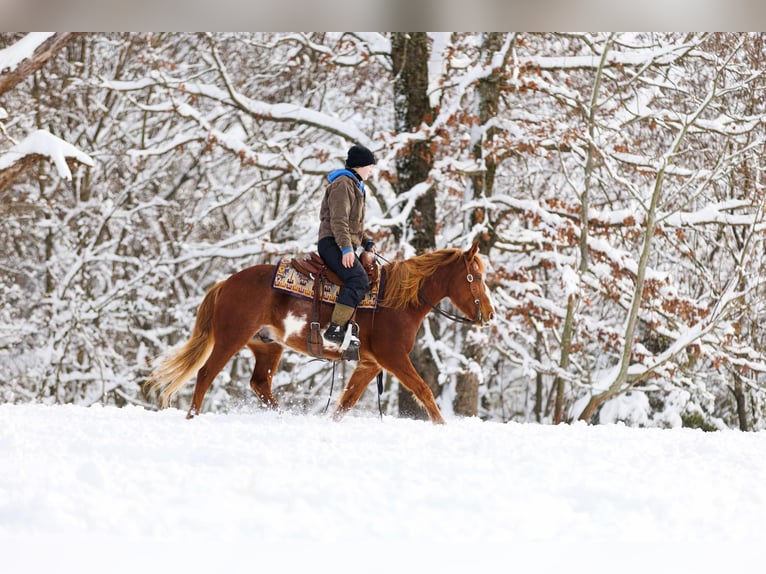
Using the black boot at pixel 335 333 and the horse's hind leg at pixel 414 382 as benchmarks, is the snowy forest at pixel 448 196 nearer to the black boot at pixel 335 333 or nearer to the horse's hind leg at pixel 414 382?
the black boot at pixel 335 333

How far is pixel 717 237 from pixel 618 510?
10283 millimetres

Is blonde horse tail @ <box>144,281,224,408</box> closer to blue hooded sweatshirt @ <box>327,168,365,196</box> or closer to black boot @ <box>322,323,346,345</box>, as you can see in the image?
black boot @ <box>322,323,346,345</box>

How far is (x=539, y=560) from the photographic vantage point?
3.48m

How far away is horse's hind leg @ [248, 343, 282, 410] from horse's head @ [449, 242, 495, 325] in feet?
5.24

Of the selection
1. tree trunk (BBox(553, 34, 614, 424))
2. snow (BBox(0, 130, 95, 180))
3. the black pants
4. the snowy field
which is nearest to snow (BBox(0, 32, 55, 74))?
snow (BBox(0, 130, 95, 180))

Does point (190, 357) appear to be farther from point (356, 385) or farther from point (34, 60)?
point (34, 60)

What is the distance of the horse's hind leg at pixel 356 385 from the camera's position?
7.10 metres

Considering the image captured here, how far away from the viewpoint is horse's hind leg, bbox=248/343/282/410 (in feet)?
24.1

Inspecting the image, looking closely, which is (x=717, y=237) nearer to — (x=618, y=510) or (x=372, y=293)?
(x=372, y=293)

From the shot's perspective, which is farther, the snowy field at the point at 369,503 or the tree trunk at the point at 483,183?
the tree trunk at the point at 483,183

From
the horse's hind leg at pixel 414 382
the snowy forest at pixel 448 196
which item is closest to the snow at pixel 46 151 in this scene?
the snowy forest at pixel 448 196

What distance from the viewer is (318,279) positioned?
6797 millimetres

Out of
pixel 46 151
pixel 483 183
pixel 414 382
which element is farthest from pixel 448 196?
pixel 414 382

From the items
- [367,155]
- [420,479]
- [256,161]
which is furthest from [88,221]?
[420,479]
